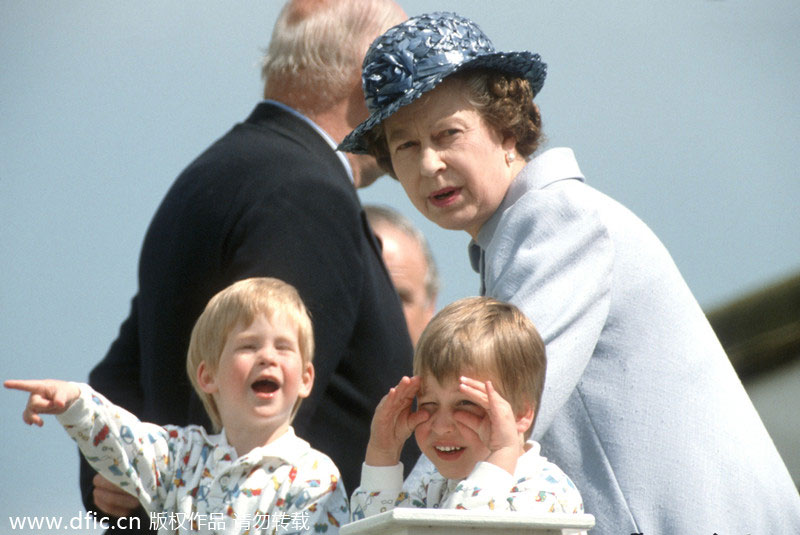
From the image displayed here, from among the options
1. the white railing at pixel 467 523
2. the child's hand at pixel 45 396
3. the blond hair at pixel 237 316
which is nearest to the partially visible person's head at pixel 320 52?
the blond hair at pixel 237 316

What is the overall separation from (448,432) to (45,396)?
2.63 feet

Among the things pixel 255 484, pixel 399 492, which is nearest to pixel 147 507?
pixel 255 484

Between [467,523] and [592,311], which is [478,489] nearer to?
[467,523]

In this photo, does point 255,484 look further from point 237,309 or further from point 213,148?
point 213,148

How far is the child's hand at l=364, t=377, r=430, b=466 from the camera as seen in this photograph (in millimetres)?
2209

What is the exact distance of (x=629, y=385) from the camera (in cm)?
240

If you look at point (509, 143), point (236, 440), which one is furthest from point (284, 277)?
point (509, 143)

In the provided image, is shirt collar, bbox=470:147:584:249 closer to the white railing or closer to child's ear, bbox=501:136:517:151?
child's ear, bbox=501:136:517:151

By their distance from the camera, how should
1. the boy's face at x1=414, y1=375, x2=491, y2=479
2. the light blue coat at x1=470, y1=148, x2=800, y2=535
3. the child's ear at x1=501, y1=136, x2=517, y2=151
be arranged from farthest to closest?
the child's ear at x1=501, y1=136, x2=517, y2=151, the light blue coat at x1=470, y1=148, x2=800, y2=535, the boy's face at x1=414, y1=375, x2=491, y2=479

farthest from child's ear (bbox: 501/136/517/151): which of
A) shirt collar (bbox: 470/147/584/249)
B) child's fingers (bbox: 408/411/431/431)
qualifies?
child's fingers (bbox: 408/411/431/431)

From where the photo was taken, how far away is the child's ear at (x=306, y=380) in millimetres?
2697

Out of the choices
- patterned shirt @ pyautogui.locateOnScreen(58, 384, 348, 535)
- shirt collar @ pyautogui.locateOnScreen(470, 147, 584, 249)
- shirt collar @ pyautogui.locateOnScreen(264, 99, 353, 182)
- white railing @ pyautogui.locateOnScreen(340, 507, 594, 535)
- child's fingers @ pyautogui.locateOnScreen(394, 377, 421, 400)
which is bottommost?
patterned shirt @ pyautogui.locateOnScreen(58, 384, 348, 535)

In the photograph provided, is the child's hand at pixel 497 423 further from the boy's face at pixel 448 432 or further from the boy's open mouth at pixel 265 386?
the boy's open mouth at pixel 265 386

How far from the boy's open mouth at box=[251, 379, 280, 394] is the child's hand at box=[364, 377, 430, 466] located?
453 millimetres
